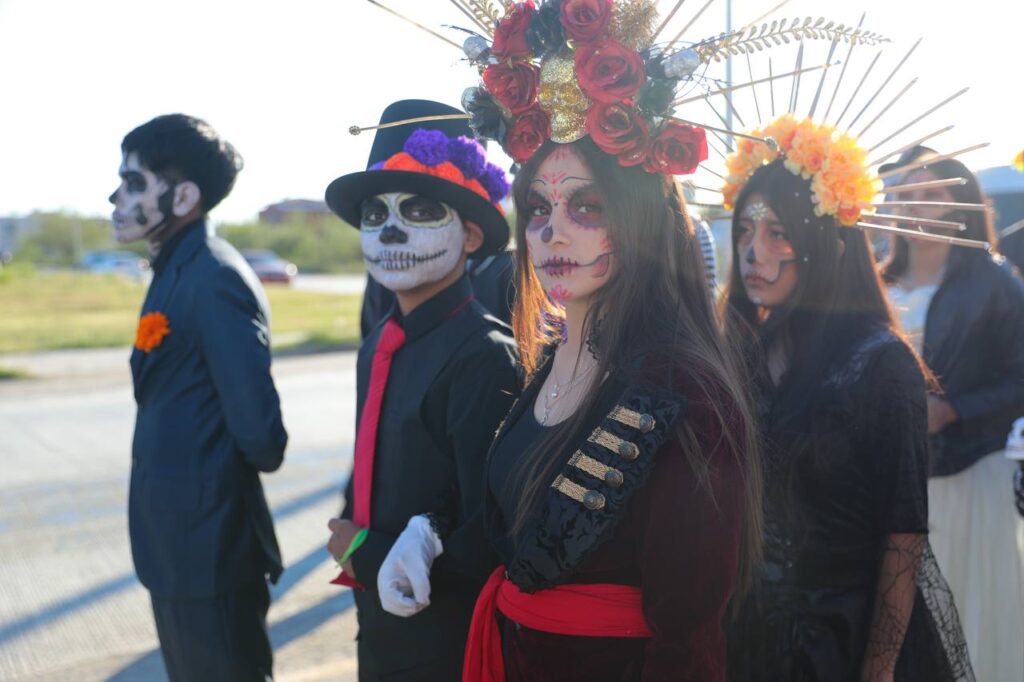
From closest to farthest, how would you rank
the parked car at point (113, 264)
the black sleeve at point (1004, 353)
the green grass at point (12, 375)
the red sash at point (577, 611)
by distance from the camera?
the red sash at point (577, 611), the black sleeve at point (1004, 353), the green grass at point (12, 375), the parked car at point (113, 264)

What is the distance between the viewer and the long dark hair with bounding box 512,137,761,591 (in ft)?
5.22

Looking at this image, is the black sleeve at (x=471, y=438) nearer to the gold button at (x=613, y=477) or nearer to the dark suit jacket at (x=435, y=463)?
the dark suit jacket at (x=435, y=463)

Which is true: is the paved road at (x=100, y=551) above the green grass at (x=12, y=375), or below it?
above

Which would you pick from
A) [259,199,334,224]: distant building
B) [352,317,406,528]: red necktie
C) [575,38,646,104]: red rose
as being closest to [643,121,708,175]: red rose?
[575,38,646,104]: red rose

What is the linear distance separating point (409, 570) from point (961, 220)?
8.96ft

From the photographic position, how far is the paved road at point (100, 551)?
13.2ft

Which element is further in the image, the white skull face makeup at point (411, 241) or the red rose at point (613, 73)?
the white skull face makeup at point (411, 241)

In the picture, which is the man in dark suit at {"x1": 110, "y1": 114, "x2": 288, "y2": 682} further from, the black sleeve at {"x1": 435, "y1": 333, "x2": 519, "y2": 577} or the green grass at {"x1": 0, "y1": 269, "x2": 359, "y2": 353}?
the green grass at {"x1": 0, "y1": 269, "x2": 359, "y2": 353}

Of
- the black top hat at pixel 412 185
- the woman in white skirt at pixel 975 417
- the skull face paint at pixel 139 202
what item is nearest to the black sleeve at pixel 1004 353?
the woman in white skirt at pixel 975 417

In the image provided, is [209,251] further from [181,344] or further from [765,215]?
[765,215]

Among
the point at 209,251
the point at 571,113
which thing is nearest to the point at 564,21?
the point at 571,113

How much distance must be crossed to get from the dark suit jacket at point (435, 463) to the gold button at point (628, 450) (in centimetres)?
77

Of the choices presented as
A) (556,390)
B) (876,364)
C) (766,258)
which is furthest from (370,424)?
(876,364)

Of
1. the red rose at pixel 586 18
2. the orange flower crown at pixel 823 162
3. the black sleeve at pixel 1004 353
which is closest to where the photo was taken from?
the red rose at pixel 586 18
